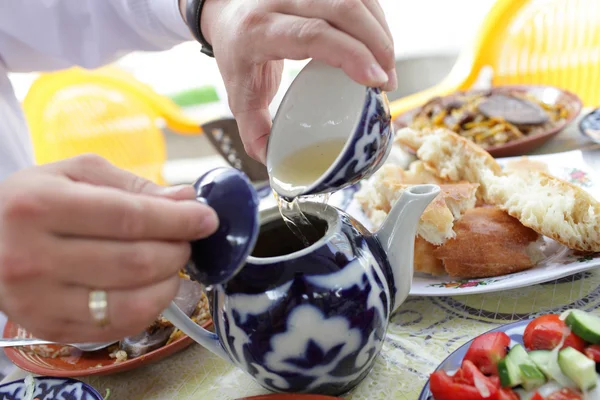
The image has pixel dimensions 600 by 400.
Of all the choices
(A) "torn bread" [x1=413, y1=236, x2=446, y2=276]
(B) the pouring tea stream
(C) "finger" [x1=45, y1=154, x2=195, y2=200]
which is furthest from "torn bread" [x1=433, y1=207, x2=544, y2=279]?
(C) "finger" [x1=45, y1=154, x2=195, y2=200]

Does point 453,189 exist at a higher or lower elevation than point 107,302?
lower

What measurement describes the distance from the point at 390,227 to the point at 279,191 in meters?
0.17

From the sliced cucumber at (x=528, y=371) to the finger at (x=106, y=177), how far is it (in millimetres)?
431

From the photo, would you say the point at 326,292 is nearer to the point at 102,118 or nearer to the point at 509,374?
the point at 509,374

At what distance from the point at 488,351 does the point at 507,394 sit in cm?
7

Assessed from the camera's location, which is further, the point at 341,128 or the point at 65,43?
the point at 65,43

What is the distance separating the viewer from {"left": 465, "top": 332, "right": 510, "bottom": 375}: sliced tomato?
2.14ft

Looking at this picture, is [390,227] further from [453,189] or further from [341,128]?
[453,189]

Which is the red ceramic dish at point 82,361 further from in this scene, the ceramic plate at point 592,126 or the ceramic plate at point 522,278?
the ceramic plate at point 592,126

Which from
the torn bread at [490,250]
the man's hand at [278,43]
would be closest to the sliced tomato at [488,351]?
the torn bread at [490,250]

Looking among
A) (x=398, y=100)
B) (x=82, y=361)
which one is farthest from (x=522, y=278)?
(x=398, y=100)

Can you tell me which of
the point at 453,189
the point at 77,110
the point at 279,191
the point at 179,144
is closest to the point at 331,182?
the point at 279,191

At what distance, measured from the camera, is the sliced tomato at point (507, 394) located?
0.60 meters

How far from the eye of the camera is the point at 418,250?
3.10 ft
